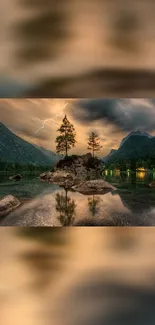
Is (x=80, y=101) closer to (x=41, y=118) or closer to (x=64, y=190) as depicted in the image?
Answer: (x=41, y=118)

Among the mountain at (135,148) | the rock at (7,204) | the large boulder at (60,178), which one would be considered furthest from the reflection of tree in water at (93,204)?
the rock at (7,204)

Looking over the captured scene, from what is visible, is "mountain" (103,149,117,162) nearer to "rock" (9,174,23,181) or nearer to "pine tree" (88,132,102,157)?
"pine tree" (88,132,102,157)

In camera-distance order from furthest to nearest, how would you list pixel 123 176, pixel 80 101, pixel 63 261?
pixel 123 176, pixel 80 101, pixel 63 261

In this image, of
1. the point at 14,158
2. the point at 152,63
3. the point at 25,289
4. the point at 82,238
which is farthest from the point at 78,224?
the point at 152,63

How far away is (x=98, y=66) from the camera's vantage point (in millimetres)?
2713

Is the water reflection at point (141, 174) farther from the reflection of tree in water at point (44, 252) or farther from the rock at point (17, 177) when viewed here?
the rock at point (17, 177)

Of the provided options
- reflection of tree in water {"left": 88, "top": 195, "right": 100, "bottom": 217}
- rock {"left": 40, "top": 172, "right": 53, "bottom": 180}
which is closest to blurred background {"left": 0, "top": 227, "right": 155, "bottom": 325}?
reflection of tree in water {"left": 88, "top": 195, "right": 100, "bottom": 217}

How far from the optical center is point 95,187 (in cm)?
300

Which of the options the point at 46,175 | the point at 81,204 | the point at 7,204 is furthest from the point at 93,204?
the point at 7,204

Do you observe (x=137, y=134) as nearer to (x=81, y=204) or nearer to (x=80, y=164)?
(x=80, y=164)

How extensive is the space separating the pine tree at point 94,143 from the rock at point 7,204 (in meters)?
0.75

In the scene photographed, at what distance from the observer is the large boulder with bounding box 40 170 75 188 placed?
3.03 metres

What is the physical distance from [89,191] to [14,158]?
72 centimetres

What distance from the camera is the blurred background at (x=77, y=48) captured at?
2.55 meters
